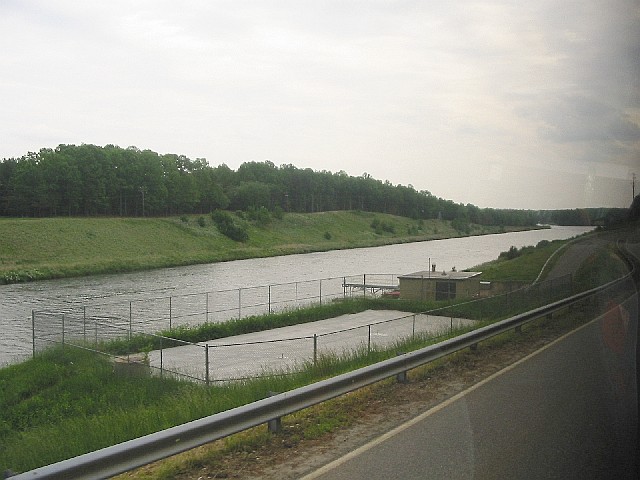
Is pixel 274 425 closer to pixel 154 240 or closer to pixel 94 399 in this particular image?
pixel 94 399

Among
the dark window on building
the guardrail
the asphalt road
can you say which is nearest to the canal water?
the dark window on building

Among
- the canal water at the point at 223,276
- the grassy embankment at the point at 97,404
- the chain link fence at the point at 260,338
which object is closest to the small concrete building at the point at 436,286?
the canal water at the point at 223,276

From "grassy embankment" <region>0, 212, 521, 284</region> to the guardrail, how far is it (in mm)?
47124

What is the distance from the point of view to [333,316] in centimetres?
3334

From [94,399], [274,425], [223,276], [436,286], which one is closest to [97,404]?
[94,399]

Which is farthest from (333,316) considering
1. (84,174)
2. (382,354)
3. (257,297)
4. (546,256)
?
(84,174)

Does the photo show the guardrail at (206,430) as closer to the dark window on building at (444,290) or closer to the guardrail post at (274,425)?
the guardrail post at (274,425)

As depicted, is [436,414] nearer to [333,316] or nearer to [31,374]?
[31,374]

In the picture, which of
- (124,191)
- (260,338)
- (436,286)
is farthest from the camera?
(124,191)

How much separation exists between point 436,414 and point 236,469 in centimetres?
275

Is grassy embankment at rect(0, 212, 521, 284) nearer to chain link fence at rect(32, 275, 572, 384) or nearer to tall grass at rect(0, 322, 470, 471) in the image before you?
chain link fence at rect(32, 275, 572, 384)

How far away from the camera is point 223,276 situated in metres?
57.8

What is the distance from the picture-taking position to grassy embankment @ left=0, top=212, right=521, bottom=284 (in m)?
60.0

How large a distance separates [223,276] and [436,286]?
2393cm
